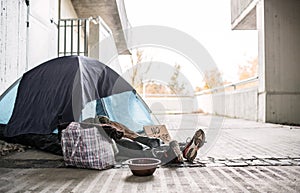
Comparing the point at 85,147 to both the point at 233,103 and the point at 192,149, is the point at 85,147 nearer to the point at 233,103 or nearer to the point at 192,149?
the point at 192,149

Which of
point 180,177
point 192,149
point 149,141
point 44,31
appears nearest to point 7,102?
point 149,141

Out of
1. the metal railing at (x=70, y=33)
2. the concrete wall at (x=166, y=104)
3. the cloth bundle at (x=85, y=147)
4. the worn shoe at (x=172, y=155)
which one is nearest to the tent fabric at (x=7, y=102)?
the cloth bundle at (x=85, y=147)

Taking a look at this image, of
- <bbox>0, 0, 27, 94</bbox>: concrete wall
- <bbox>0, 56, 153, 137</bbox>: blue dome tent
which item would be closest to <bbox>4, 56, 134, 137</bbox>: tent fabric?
<bbox>0, 56, 153, 137</bbox>: blue dome tent

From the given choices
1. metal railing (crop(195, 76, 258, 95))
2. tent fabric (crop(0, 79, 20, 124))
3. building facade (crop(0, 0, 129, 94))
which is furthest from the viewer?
metal railing (crop(195, 76, 258, 95))

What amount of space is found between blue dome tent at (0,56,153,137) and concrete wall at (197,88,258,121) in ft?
15.5

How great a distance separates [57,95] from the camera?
2707 millimetres

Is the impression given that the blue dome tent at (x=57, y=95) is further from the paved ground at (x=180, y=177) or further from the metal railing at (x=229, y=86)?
the metal railing at (x=229, y=86)

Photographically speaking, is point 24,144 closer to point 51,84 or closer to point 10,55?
point 51,84

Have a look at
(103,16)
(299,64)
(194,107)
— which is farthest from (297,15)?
(194,107)

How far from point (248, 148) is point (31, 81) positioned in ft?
7.63

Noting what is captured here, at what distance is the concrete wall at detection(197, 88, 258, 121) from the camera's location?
7131mm

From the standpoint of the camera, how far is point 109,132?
217 cm

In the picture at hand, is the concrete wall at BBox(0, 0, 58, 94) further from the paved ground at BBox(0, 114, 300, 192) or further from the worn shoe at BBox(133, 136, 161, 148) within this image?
the worn shoe at BBox(133, 136, 161, 148)

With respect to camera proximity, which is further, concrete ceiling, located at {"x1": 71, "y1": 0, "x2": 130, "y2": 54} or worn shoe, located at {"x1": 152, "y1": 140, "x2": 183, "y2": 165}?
concrete ceiling, located at {"x1": 71, "y1": 0, "x2": 130, "y2": 54}
